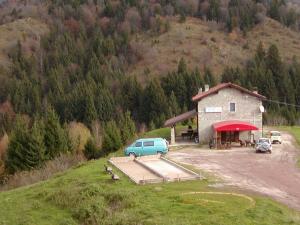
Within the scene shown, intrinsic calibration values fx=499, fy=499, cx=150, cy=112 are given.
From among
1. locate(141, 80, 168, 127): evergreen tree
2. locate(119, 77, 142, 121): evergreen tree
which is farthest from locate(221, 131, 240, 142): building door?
locate(119, 77, 142, 121): evergreen tree

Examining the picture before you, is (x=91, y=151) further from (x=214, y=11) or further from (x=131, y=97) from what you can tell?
(x=214, y=11)

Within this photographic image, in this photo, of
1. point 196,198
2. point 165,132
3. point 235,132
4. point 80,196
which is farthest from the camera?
point 165,132

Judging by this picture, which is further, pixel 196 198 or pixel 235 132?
pixel 235 132

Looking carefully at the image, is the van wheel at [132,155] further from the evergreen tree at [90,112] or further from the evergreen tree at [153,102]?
the evergreen tree at [90,112]

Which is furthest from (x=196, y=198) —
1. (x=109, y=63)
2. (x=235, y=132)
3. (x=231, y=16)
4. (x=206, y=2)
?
(x=206, y=2)

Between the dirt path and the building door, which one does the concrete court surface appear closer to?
the dirt path

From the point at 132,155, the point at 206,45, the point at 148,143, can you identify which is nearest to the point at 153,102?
the point at 206,45

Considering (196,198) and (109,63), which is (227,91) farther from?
(109,63)
